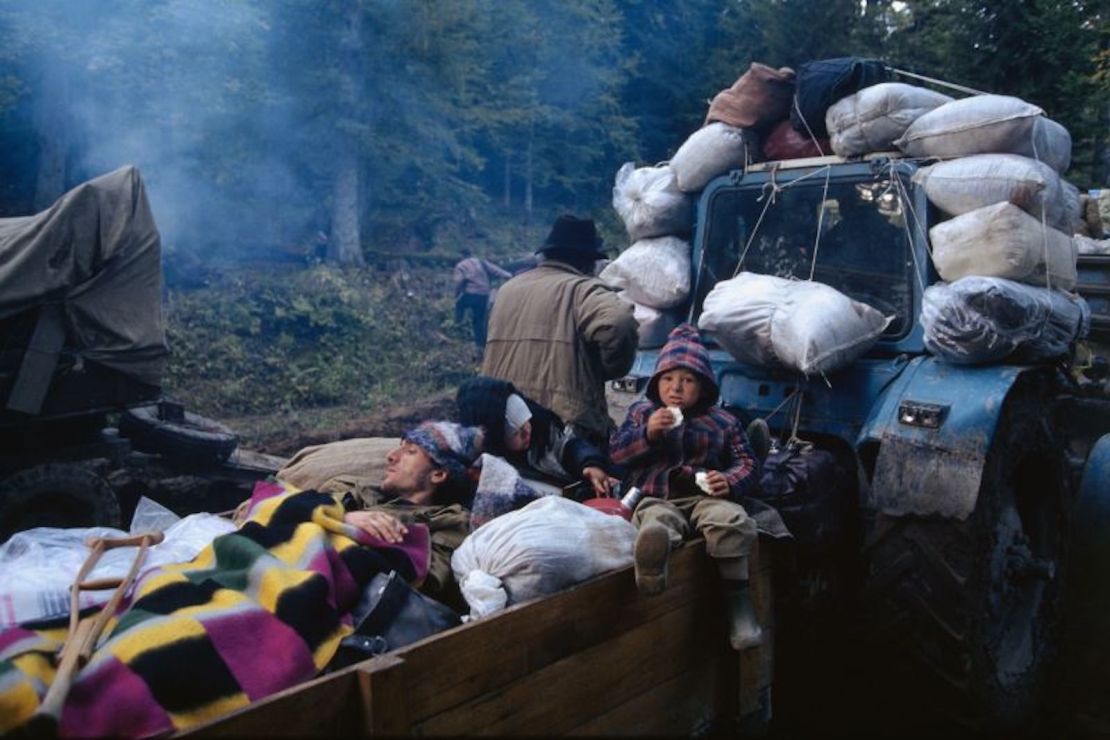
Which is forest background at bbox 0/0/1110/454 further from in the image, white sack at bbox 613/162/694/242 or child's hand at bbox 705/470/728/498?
child's hand at bbox 705/470/728/498

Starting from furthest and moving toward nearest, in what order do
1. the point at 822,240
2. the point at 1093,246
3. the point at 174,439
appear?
the point at 174,439, the point at 1093,246, the point at 822,240

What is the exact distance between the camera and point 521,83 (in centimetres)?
1927

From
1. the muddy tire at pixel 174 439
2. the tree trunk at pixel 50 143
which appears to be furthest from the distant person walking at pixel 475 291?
the muddy tire at pixel 174 439

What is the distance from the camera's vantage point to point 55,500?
5.62m

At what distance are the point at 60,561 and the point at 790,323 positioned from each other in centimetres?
283

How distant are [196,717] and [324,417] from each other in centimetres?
919

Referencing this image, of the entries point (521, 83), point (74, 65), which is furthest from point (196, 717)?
point (521, 83)

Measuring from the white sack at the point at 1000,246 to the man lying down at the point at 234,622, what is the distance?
247 centimetres

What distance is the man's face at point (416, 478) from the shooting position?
3066 millimetres

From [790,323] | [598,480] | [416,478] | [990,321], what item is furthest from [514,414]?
[990,321]

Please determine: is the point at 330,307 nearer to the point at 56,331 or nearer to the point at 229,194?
the point at 229,194

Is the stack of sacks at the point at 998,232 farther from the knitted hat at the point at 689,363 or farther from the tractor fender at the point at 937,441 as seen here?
the knitted hat at the point at 689,363

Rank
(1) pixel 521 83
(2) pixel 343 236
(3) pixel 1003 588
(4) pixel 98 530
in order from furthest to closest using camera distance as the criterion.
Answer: (1) pixel 521 83 → (2) pixel 343 236 → (3) pixel 1003 588 → (4) pixel 98 530

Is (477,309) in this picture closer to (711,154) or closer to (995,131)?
(711,154)
